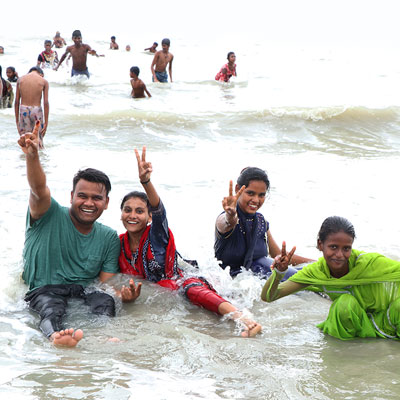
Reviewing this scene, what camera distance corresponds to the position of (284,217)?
6836 mm

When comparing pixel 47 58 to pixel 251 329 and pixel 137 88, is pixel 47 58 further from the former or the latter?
pixel 251 329

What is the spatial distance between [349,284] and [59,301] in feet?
6.13

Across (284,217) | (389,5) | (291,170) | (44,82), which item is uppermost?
(389,5)

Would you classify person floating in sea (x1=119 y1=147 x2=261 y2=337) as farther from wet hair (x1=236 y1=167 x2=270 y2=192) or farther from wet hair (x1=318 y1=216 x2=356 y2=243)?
wet hair (x1=318 y1=216 x2=356 y2=243)

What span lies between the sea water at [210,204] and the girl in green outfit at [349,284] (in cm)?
13

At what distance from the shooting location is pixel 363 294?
11.2 ft

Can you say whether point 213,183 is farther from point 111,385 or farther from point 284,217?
point 111,385

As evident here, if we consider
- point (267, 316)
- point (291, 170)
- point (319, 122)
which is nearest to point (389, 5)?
point (319, 122)

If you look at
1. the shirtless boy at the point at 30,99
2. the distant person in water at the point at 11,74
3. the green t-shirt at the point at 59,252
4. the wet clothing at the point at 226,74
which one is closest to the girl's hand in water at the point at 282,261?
the green t-shirt at the point at 59,252

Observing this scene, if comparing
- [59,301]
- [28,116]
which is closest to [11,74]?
[28,116]

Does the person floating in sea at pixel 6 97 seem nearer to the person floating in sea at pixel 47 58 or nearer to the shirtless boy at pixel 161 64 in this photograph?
the shirtless boy at pixel 161 64

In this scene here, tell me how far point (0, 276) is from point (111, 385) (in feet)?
7.24

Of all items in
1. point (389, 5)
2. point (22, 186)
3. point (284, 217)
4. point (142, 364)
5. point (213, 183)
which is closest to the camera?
point (142, 364)

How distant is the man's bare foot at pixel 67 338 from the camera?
3.16m
